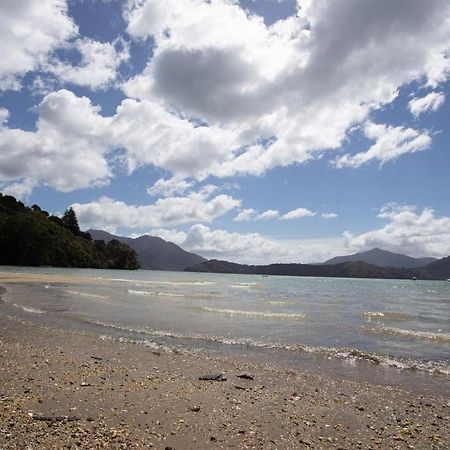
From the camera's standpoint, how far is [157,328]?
20953 mm

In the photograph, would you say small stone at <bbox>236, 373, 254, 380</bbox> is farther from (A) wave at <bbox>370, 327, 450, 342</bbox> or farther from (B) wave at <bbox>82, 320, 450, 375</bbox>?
(A) wave at <bbox>370, 327, 450, 342</bbox>

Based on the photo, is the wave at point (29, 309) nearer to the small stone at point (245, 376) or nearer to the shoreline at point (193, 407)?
the shoreline at point (193, 407)

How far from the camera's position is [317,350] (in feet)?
54.9

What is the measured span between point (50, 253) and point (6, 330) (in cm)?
16287

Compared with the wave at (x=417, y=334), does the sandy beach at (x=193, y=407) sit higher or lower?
higher

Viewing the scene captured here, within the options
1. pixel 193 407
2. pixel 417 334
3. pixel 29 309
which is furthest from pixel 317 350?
pixel 29 309

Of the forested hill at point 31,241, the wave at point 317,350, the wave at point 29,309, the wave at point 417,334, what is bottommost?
the wave at point 417,334

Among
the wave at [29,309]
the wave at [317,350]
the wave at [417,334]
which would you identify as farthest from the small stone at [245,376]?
the wave at [29,309]

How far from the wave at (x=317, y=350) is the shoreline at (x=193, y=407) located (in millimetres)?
3272

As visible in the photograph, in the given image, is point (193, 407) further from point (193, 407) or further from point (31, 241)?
point (31, 241)

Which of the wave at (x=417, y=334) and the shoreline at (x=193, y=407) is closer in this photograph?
the shoreline at (x=193, y=407)

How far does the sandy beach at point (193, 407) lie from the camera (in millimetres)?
7191

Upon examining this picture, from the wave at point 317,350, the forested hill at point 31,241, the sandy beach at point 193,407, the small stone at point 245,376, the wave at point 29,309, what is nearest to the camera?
the sandy beach at point 193,407

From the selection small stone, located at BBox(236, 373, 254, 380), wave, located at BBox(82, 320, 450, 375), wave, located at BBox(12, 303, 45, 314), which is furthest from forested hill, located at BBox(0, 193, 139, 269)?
small stone, located at BBox(236, 373, 254, 380)
